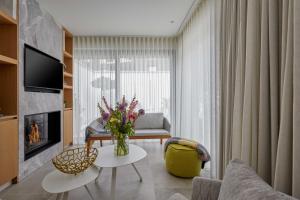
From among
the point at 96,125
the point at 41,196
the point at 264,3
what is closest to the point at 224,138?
the point at 264,3

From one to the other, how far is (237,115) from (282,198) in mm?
1032

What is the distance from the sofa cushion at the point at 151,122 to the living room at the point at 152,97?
0.03 meters

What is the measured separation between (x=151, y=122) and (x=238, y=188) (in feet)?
12.9

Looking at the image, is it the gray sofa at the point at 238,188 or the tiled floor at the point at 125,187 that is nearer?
the gray sofa at the point at 238,188

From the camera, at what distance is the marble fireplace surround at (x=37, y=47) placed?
2695 millimetres

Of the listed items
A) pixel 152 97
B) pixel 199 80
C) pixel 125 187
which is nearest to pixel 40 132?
pixel 125 187

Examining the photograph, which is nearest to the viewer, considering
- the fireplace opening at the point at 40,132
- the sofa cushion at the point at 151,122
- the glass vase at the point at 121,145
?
the glass vase at the point at 121,145

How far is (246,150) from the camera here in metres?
1.46

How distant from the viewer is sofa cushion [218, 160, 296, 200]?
725 millimetres

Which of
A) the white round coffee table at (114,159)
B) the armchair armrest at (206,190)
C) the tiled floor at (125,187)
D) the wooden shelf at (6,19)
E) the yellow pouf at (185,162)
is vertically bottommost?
the tiled floor at (125,187)

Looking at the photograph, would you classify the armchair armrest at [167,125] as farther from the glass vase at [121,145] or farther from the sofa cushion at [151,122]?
the glass vase at [121,145]

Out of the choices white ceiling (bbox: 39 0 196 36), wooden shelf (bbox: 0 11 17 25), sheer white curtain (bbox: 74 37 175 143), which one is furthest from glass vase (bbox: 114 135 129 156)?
sheer white curtain (bbox: 74 37 175 143)

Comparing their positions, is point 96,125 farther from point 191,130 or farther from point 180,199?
point 180,199

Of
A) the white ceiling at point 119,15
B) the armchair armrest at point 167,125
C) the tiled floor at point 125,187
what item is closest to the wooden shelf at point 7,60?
the white ceiling at point 119,15
